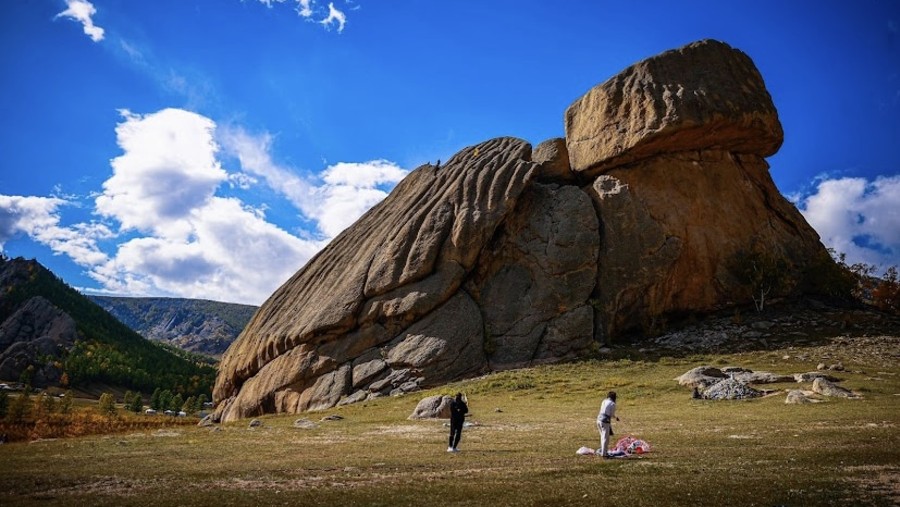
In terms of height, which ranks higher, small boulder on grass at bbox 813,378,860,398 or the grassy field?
small boulder on grass at bbox 813,378,860,398

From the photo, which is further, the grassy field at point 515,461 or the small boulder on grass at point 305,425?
the small boulder on grass at point 305,425

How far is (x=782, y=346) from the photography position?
163 feet

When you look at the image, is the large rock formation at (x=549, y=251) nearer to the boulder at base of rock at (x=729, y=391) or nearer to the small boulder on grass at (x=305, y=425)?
the small boulder on grass at (x=305, y=425)

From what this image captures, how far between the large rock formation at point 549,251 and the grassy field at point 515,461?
53.1ft

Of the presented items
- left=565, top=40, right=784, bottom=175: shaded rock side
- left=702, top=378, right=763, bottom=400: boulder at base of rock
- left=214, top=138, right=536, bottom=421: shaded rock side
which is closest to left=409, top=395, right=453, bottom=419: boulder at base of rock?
left=214, top=138, right=536, bottom=421: shaded rock side

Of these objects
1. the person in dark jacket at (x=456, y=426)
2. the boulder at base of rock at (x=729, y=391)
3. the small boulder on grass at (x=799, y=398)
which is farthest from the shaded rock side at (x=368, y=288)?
the person in dark jacket at (x=456, y=426)

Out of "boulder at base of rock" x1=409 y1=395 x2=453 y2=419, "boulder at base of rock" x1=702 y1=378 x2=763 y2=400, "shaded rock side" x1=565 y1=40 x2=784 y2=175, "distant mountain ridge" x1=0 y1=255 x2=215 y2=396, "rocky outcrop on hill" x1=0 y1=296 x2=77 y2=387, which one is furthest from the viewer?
"distant mountain ridge" x1=0 y1=255 x2=215 y2=396

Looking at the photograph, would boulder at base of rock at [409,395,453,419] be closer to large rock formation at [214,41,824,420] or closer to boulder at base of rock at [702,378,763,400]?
large rock formation at [214,41,824,420]

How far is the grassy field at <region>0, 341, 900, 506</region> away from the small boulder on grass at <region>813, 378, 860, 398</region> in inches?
37.7

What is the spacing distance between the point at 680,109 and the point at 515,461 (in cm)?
4969

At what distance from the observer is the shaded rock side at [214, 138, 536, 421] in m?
52.1

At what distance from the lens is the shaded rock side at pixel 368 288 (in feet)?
171

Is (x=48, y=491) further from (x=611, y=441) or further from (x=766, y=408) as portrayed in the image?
(x=766, y=408)

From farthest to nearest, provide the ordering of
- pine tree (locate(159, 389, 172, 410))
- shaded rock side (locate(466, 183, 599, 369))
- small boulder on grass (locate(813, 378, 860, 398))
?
pine tree (locate(159, 389, 172, 410)), shaded rock side (locate(466, 183, 599, 369)), small boulder on grass (locate(813, 378, 860, 398))
